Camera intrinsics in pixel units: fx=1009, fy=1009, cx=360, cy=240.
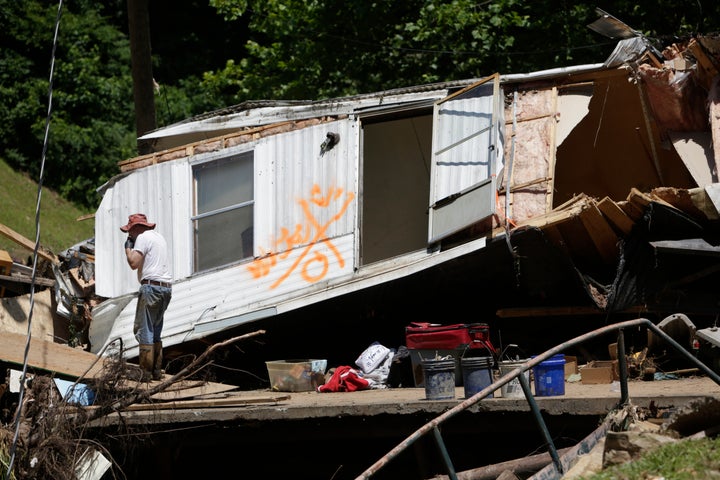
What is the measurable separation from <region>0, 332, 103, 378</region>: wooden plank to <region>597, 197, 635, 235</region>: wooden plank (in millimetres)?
5444

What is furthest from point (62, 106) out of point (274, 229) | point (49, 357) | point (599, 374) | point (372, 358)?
point (599, 374)

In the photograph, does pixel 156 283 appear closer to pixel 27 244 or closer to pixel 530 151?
pixel 530 151

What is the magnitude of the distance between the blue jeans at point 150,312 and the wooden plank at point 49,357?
57 cm

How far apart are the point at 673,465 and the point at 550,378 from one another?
8.11ft

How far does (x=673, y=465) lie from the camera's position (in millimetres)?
6180

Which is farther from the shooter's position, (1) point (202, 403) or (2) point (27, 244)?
(2) point (27, 244)

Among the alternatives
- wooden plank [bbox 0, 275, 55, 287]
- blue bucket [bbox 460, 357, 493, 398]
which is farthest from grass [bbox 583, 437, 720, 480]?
wooden plank [bbox 0, 275, 55, 287]

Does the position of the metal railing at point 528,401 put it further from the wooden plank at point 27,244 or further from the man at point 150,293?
the wooden plank at point 27,244

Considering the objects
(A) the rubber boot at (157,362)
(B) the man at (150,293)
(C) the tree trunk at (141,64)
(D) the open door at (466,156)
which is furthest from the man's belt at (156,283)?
(C) the tree trunk at (141,64)

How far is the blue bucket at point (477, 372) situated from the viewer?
28.6 ft

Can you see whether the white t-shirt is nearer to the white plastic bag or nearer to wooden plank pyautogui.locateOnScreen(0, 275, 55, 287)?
the white plastic bag

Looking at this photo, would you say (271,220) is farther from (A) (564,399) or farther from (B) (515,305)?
(A) (564,399)

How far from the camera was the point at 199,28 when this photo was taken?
97.6 ft

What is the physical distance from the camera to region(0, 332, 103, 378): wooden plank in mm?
10523
